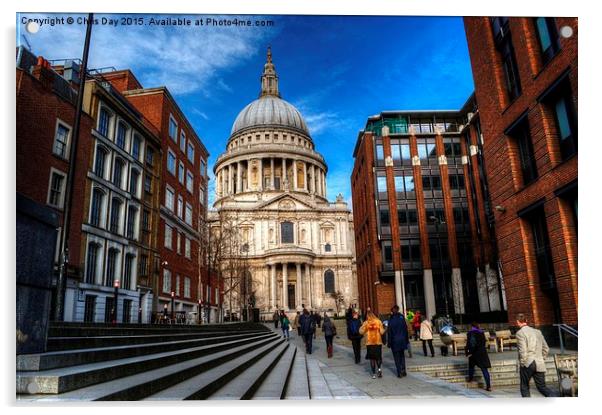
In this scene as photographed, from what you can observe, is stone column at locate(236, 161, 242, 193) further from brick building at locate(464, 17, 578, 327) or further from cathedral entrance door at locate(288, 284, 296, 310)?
brick building at locate(464, 17, 578, 327)

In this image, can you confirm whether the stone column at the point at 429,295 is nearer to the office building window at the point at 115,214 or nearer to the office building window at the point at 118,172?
the office building window at the point at 115,214

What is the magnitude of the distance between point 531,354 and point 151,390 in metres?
6.77

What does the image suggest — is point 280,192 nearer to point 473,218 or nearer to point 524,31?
point 473,218

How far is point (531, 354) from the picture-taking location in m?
8.21

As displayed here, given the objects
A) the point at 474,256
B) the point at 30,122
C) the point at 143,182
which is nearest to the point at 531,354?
the point at 30,122

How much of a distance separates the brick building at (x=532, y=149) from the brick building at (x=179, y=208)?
12894 millimetres

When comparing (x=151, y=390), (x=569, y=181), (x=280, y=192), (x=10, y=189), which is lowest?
(x=151, y=390)

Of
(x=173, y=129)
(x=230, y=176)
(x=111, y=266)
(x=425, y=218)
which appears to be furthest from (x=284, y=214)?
(x=111, y=266)

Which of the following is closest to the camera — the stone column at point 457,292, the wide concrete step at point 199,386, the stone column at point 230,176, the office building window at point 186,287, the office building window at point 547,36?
the wide concrete step at point 199,386

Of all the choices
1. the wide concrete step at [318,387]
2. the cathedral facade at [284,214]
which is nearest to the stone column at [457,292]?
the wide concrete step at [318,387]

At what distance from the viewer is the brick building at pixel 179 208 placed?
2272 centimetres

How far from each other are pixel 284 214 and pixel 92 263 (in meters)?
63.0

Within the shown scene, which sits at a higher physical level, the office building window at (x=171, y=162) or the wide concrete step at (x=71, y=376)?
the office building window at (x=171, y=162)

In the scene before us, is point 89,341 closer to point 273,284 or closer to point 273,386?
point 273,386
